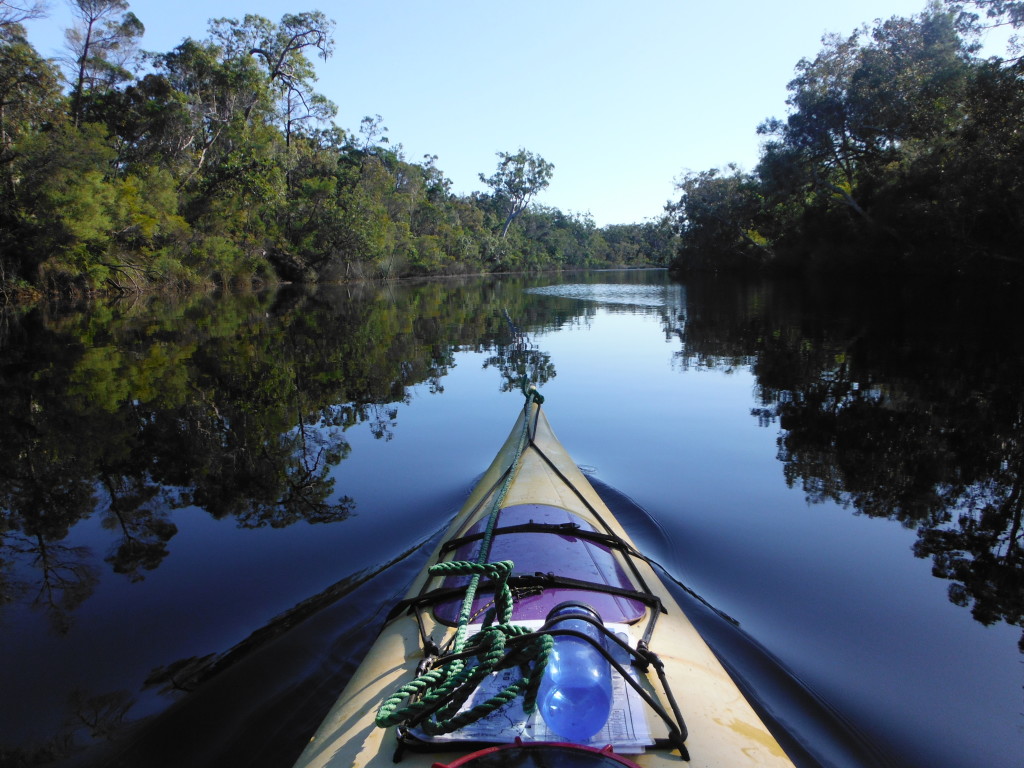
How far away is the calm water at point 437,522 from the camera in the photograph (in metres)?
2.22

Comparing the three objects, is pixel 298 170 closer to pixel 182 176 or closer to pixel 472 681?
pixel 182 176

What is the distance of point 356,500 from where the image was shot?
4.32 metres

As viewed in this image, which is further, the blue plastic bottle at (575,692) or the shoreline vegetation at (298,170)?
the shoreline vegetation at (298,170)

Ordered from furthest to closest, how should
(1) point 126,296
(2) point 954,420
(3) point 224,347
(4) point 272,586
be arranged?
1. (1) point 126,296
2. (3) point 224,347
3. (2) point 954,420
4. (4) point 272,586

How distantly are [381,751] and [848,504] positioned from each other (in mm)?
3819

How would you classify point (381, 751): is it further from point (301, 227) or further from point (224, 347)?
point (301, 227)

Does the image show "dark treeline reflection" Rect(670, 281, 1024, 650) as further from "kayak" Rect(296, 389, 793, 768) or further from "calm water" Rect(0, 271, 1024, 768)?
"kayak" Rect(296, 389, 793, 768)

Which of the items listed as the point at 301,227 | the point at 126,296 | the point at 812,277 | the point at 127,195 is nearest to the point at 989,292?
the point at 812,277

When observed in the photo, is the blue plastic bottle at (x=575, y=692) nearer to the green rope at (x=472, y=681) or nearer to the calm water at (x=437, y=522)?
the green rope at (x=472, y=681)

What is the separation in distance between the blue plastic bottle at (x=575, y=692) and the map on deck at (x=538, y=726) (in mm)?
39

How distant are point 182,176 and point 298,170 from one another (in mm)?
9156

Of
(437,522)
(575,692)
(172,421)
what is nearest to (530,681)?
(575,692)

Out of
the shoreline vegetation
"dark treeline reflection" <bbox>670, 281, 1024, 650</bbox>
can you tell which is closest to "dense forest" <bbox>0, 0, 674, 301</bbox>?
the shoreline vegetation

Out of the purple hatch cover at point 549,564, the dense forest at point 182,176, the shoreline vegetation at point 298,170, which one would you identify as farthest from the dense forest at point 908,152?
the dense forest at point 182,176
